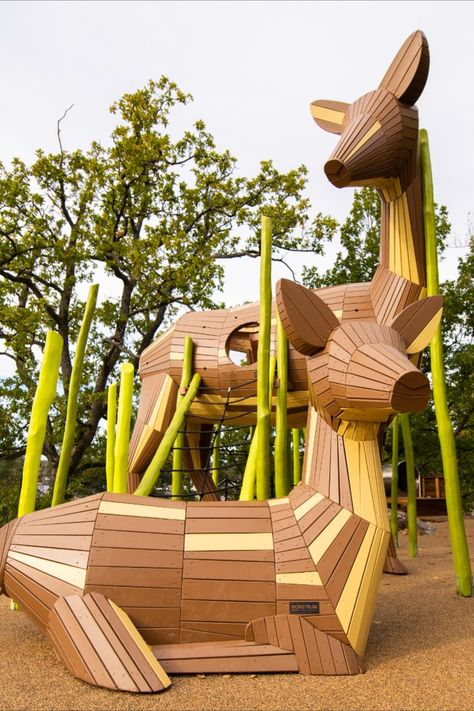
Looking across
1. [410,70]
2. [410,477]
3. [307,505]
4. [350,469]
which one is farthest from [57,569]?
[410,477]

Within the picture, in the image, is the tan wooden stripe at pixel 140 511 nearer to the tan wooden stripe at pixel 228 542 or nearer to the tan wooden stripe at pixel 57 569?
the tan wooden stripe at pixel 228 542

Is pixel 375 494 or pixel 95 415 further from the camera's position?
pixel 95 415

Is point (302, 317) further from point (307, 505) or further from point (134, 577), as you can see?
point (134, 577)

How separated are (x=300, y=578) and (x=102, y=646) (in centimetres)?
99

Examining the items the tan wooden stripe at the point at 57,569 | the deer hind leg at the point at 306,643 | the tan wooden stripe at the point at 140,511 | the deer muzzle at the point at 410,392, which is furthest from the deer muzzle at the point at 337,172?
the tan wooden stripe at the point at 57,569

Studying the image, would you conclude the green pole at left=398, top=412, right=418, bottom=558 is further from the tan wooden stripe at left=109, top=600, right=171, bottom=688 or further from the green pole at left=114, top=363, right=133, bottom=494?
the tan wooden stripe at left=109, top=600, right=171, bottom=688

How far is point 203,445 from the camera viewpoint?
7242 mm

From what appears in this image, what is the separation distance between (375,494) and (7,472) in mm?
16399

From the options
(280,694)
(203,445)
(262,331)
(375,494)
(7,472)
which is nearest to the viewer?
(280,694)

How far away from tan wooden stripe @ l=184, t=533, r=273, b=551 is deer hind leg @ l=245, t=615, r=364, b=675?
349 mm

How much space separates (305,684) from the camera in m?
2.81

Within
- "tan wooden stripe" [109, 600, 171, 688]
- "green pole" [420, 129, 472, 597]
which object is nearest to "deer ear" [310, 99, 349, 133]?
"green pole" [420, 129, 472, 597]

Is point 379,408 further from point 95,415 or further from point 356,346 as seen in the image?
point 95,415

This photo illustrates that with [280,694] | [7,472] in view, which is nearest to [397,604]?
[280,694]
